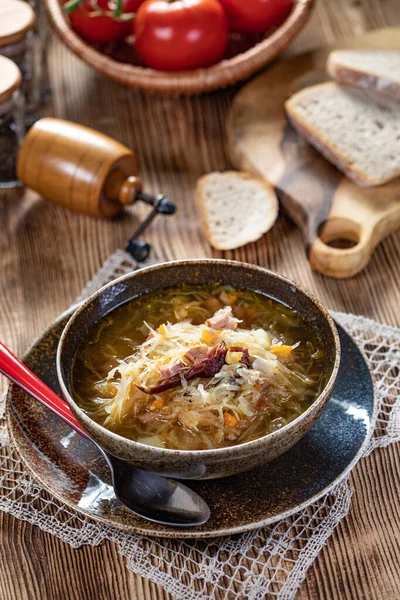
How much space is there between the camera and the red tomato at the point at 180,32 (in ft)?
11.1

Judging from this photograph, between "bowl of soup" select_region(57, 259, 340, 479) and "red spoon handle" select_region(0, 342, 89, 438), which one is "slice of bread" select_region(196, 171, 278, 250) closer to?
"bowl of soup" select_region(57, 259, 340, 479)

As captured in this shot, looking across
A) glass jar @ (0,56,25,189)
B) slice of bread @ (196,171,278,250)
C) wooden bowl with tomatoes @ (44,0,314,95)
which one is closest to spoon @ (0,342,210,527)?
slice of bread @ (196,171,278,250)

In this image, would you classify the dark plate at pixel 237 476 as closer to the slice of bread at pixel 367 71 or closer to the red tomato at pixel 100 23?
the slice of bread at pixel 367 71

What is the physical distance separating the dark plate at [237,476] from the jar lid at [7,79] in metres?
1.22

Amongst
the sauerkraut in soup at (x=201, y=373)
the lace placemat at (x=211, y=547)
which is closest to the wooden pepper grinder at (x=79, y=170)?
the sauerkraut in soup at (x=201, y=373)

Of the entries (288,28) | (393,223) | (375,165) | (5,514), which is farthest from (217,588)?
(288,28)

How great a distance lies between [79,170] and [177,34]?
34.9 inches

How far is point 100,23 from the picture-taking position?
3598 mm

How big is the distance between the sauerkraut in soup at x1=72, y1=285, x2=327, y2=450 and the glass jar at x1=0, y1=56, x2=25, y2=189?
1286 millimetres

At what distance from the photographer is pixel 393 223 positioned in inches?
117

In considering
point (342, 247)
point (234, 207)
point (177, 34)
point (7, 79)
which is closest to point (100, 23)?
point (177, 34)

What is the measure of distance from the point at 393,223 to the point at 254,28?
4.41ft

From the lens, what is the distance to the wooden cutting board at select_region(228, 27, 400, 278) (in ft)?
9.34

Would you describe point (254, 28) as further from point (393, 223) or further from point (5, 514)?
point (5, 514)
